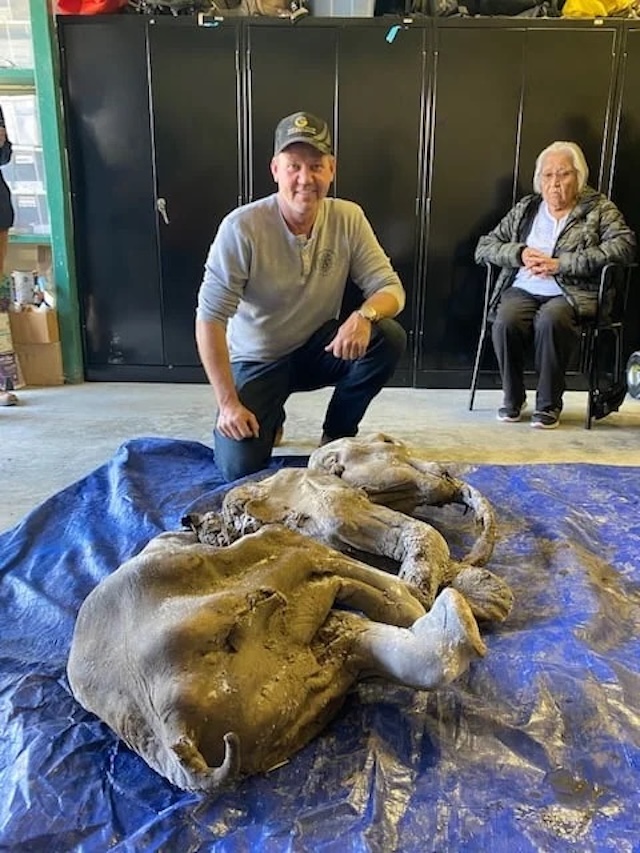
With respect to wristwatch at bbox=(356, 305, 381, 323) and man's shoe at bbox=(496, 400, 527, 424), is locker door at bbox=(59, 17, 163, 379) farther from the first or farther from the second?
wristwatch at bbox=(356, 305, 381, 323)

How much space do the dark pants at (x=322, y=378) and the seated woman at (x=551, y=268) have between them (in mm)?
1082

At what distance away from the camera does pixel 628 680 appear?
4.17 feet

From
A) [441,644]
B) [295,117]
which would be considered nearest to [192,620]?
[441,644]

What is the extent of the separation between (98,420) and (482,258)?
201cm

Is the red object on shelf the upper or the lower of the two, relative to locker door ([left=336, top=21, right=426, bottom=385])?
upper

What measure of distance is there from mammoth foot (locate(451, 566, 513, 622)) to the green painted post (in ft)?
11.1

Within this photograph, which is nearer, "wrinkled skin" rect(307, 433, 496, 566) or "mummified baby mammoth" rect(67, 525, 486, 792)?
"mummified baby mammoth" rect(67, 525, 486, 792)

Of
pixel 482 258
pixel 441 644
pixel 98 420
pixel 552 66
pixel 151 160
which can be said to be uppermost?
pixel 552 66

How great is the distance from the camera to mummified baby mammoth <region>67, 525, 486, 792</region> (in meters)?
1.05

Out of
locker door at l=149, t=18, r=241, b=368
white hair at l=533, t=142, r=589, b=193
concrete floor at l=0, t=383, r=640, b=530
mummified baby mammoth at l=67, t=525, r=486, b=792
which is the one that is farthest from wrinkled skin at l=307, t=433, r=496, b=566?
locker door at l=149, t=18, r=241, b=368

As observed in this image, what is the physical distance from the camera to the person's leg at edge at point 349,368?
8.76 ft

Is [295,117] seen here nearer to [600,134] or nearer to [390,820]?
[390,820]

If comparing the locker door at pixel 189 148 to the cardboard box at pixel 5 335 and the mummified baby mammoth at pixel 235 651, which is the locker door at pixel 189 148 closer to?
the cardboard box at pixel 5 335

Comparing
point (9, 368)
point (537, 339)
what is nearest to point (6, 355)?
point (9, 368)
